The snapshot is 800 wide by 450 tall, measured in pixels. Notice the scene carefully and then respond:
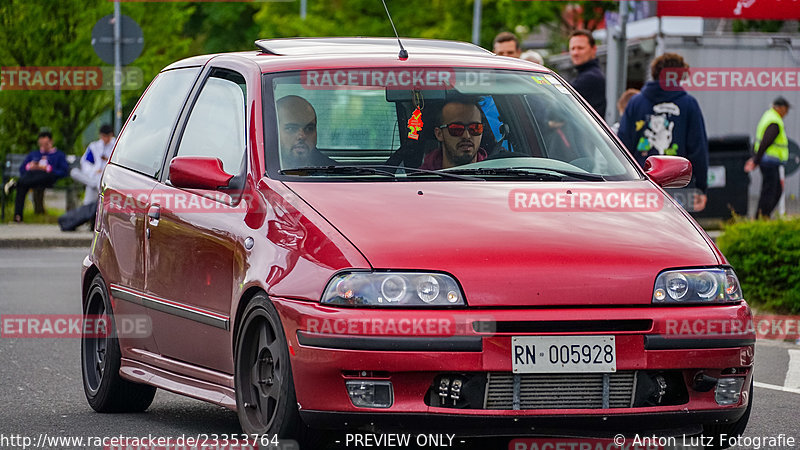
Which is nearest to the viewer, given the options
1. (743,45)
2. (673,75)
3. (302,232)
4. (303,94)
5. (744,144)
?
(302,232)

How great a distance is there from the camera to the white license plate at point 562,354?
5469mm

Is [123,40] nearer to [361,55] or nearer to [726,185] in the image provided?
[726,185]

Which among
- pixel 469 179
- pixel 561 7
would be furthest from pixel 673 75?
pixel 561 7

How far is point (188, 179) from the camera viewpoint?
259 inches

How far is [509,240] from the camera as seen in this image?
18.8 feet

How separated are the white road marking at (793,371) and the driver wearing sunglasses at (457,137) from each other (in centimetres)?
317

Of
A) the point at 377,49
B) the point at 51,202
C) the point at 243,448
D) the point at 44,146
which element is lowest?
the point at 51,202

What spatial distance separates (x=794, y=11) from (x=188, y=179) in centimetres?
1326

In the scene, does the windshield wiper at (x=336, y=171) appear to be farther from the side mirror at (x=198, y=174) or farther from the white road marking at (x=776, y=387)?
the white road marking at (x=776, y=387)

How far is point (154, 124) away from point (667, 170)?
2591 millimetres

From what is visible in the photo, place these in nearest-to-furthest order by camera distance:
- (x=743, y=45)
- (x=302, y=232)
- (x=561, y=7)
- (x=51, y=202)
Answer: (x=302, y=232) < (x=743, y=45) < (x=51, y=202) < (x=561, y=7)

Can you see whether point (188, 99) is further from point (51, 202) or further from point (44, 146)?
point (51, 202)

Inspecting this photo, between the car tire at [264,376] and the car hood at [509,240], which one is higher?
the car hood at [509,240]
